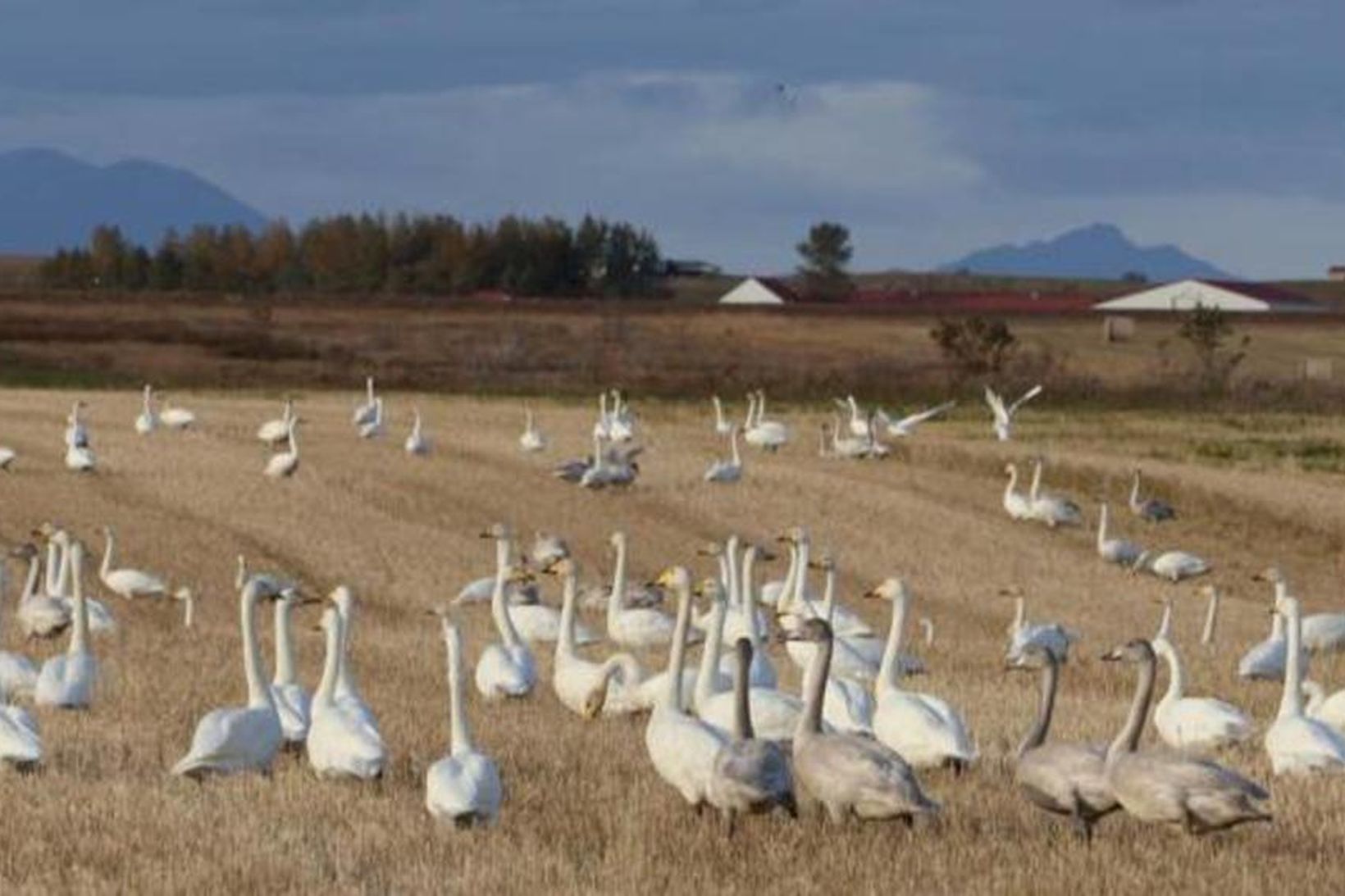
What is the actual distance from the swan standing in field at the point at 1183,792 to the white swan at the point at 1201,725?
177 inches

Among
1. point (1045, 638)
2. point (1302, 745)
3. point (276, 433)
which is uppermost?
point (1302, 745)

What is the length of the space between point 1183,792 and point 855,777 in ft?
4.50

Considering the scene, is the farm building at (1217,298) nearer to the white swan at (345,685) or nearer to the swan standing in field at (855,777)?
the white swan at (345,685)

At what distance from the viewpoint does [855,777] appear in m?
12.2

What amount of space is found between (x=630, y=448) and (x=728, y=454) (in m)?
3.10

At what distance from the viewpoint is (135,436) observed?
43969 mm

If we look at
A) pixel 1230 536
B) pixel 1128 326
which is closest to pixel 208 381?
pixel 1230 536

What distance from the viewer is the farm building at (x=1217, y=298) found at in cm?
14125

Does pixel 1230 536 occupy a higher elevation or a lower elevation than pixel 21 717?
lower

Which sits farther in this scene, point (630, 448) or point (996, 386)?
point (996, 386)

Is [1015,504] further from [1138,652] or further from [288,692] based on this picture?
[1138,652]

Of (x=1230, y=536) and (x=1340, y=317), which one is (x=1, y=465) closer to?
(x=1230, y=536)

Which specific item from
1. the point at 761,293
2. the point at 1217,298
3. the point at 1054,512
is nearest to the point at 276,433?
the point at 1054,512

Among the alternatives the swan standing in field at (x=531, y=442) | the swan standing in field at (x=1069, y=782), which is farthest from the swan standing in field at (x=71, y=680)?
the swan standing in field at (x=531, y=442)
